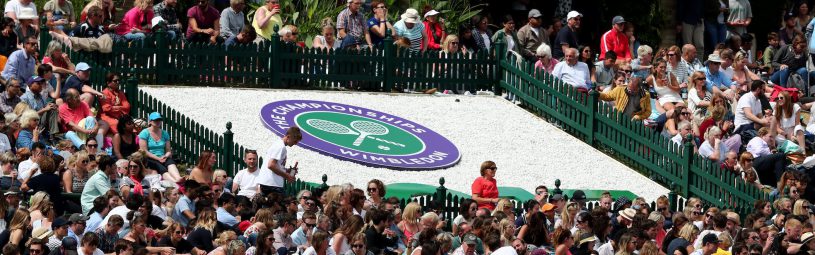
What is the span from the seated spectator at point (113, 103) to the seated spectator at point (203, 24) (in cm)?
326

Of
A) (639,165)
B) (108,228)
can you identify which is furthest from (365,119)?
(108,228)

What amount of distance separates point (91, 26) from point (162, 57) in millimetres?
1259

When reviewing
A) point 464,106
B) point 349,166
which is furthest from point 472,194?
point 464,106

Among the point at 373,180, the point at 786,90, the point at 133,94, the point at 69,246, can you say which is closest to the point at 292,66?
the point at 133,94

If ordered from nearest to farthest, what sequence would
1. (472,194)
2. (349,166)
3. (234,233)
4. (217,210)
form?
(234,233) < (217,210) < (472,194) < (349,166)

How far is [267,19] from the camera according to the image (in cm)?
3331

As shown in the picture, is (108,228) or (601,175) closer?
(108,228)

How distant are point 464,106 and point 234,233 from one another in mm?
10725

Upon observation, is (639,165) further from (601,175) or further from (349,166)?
(349,166)

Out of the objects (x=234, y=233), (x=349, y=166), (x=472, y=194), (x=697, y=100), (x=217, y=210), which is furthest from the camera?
(x=697, y=100)

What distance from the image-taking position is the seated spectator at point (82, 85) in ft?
95.6

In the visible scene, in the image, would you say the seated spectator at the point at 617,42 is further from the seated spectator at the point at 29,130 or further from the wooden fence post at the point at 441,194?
the seated spectator at the point at 29,130

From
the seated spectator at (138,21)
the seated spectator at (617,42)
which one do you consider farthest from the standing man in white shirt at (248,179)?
the seated spectator at (617,42)

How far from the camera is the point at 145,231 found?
23266mm
